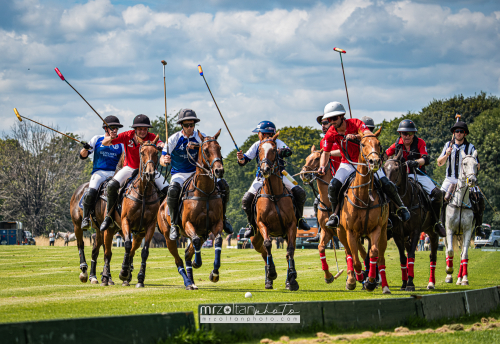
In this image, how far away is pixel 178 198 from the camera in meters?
13.1

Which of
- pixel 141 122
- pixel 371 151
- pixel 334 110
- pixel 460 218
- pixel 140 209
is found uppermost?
pixel 141 122

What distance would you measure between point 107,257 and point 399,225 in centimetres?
652

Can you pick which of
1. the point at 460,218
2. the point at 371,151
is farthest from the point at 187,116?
the point at 460,218

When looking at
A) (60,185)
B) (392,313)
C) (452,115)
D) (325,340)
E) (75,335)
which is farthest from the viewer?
(452,115)

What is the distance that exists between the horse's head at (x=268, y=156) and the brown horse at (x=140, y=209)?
2329mm

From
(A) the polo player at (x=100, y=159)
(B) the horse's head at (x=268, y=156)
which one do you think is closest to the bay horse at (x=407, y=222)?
(B) the horse's head at (x=268, y=156)

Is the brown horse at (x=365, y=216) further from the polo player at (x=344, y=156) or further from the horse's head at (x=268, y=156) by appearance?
the horse's head at (x=268, y=156)

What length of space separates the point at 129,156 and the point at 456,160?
7.77 metres

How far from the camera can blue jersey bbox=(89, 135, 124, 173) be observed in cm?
1561

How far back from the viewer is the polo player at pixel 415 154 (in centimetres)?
1397

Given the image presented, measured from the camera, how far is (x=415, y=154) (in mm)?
14016

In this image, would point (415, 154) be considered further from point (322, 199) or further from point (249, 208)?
point (249, 208)

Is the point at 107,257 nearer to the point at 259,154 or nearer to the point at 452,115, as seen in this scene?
the point at 259,154

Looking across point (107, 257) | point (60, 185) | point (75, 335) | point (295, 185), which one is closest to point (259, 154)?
point (295, 185)
